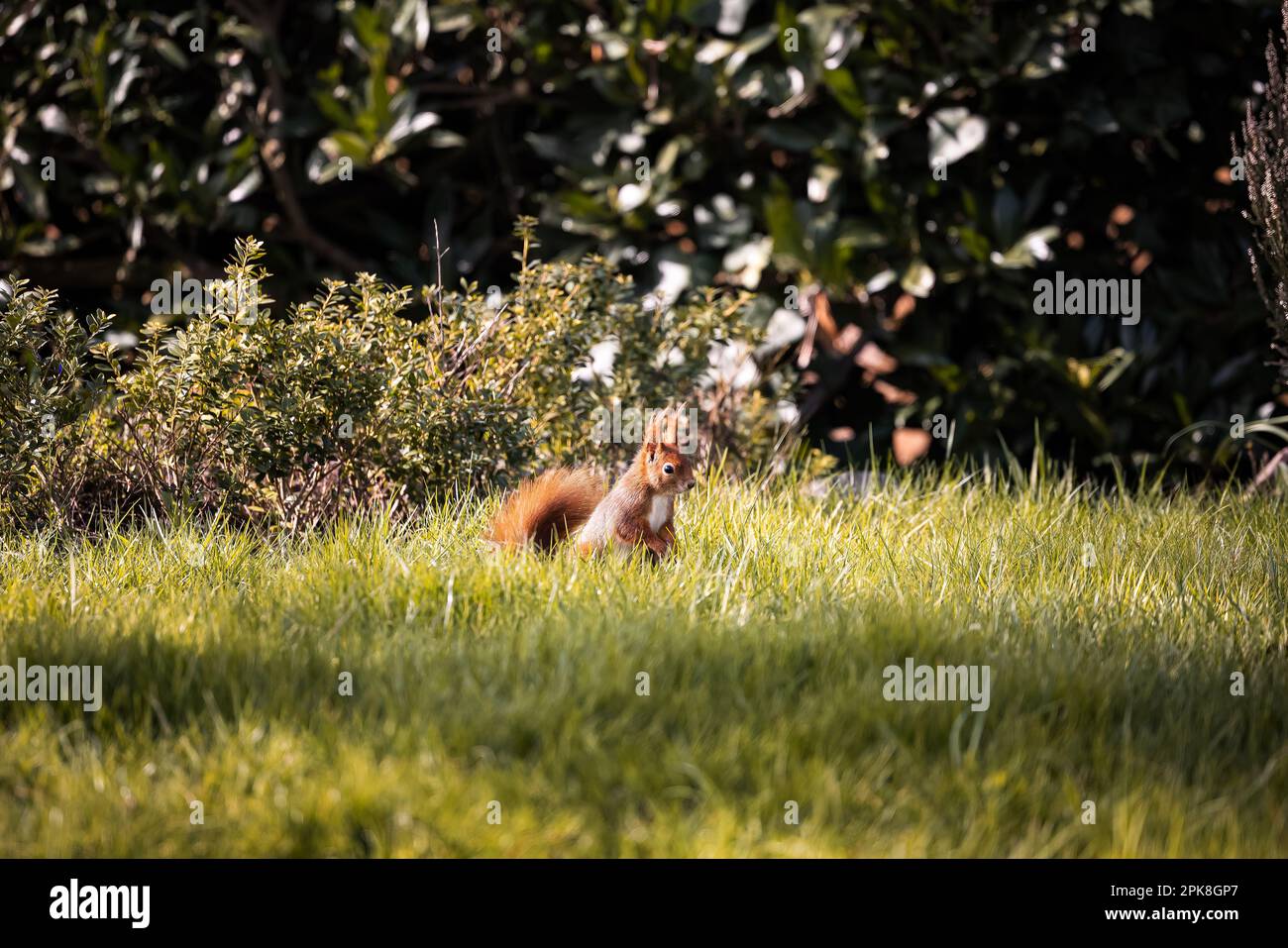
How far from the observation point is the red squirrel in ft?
11.2

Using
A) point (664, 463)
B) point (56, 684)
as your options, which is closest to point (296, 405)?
point (664, 463)

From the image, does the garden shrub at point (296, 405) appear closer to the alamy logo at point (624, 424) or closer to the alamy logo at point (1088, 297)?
the alamy logo at point (624, 424)

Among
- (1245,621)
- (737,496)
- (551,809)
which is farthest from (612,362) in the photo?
(551,809)

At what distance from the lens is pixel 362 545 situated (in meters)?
3.66

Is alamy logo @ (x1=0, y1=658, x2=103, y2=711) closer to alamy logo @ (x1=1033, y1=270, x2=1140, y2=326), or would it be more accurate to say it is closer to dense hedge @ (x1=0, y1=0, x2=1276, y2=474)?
dense hedge @ (x1=0, y1=0, x2=1276, y2=474)

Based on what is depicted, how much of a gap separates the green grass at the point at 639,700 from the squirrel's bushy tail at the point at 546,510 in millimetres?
128

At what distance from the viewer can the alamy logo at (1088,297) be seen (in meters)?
5.35

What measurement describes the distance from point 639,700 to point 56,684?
49.5 inches

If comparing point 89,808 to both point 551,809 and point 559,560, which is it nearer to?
point 551,809

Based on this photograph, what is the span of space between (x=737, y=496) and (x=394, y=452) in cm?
116

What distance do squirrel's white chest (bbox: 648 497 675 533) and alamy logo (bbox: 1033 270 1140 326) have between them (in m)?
2.54
